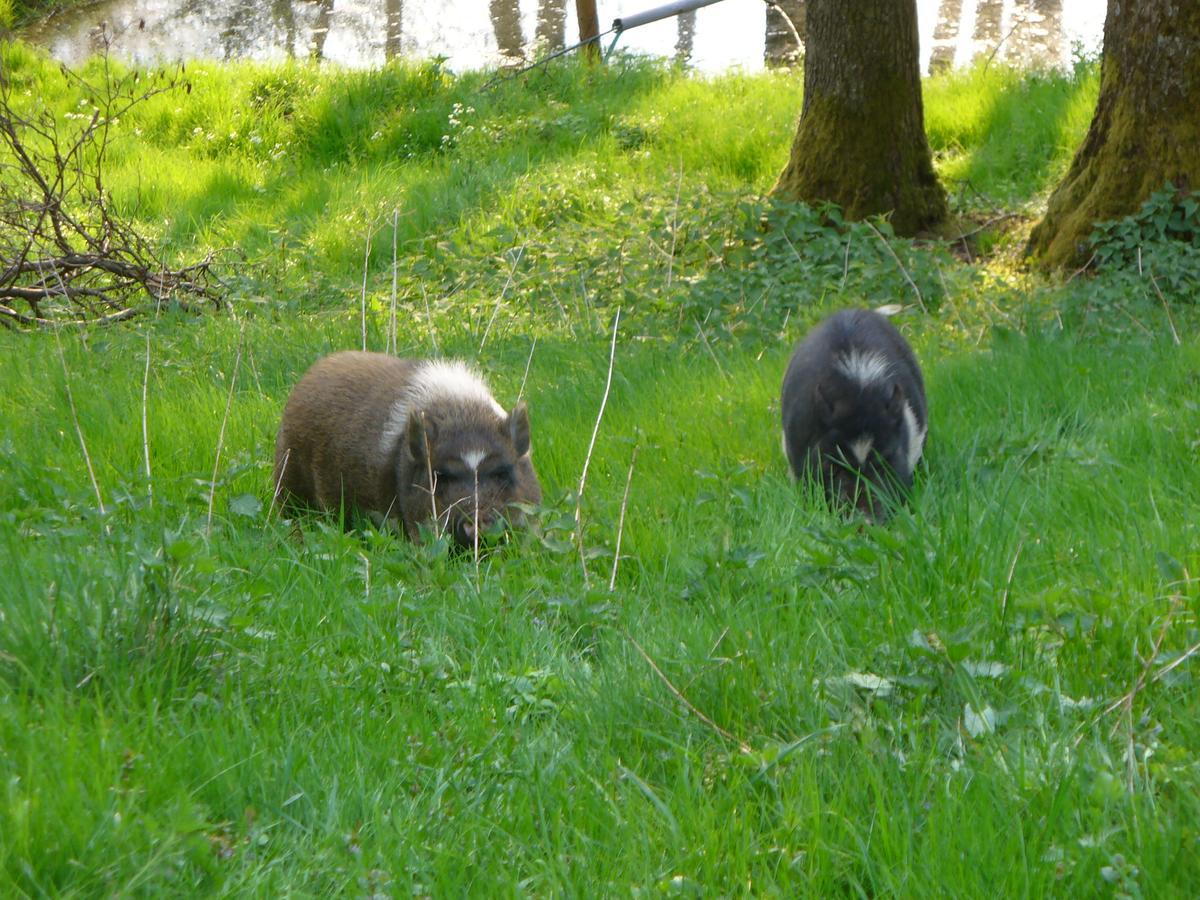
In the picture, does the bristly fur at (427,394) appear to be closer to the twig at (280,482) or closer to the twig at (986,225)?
the twig at (280,482)

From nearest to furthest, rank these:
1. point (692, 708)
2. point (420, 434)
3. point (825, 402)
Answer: point (692, 708) → point (420, 434) → point (825, 402)

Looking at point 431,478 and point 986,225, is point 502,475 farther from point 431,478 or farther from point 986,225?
point 986,225

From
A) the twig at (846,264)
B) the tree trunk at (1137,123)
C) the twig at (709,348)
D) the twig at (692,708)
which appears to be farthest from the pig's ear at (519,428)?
the tree trunk at (1137,123)

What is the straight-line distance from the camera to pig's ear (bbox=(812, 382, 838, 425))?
5.87 m

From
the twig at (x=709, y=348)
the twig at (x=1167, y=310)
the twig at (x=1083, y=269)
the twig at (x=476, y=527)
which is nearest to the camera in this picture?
the twig at (x=476, y=527)

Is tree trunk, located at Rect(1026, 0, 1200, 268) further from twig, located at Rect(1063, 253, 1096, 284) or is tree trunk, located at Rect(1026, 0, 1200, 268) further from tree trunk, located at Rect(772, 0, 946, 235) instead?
tree trunk, located at Rect(772, 0, 946, 235)

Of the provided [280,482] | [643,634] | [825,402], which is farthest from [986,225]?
[643,634]

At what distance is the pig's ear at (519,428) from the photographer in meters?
5.71

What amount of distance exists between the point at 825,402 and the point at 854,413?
15 centimetres

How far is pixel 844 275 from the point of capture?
26.8ft

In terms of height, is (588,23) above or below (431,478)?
above

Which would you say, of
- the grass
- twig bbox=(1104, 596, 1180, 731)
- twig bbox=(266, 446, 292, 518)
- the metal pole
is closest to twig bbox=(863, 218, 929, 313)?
the grass

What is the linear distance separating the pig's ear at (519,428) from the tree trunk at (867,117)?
14.8 feet

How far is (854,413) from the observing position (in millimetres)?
5820
